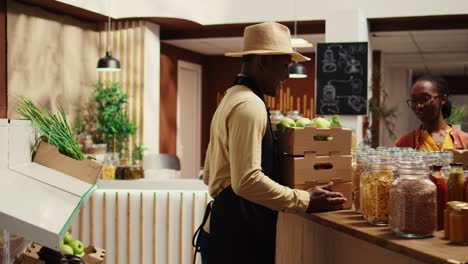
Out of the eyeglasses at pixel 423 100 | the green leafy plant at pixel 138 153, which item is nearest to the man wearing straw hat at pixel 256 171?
the eyeglasses at pixel 423 100

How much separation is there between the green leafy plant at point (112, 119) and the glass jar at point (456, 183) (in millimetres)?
6381

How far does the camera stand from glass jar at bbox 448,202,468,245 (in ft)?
5.32

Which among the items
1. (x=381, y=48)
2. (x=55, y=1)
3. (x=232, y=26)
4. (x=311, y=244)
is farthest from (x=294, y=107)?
(x=311, y=244)

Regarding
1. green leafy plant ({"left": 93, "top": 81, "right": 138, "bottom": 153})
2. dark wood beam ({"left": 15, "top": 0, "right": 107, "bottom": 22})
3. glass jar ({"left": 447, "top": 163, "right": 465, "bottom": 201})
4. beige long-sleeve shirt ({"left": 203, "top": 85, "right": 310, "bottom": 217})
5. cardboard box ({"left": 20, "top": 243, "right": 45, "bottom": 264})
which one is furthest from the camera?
green leafy plant ({"left": 93, "top": 81, "right": 138, "bottom": 153})

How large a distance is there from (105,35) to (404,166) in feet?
23.2

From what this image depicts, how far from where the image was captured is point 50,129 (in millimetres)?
2605

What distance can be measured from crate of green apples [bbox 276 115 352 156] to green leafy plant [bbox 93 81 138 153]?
227 inches

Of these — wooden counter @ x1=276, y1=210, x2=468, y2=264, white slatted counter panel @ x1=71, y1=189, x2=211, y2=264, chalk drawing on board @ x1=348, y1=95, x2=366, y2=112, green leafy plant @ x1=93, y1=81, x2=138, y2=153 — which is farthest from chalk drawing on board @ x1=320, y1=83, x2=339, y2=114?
wooden counter @ x1=276, y1=210, x2=468, y2=264

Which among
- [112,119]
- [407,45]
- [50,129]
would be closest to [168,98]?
[112,119]

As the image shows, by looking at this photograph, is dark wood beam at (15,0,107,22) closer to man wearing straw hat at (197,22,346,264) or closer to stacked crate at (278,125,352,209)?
→ man wearing straw hat at (197,22,346,264)

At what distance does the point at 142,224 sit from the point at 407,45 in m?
7.25

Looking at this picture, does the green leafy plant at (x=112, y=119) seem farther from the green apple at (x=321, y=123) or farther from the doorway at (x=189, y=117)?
the green apple at (x=321, y=123)

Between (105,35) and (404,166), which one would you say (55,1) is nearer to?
(105,35)

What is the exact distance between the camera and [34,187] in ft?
6.49
